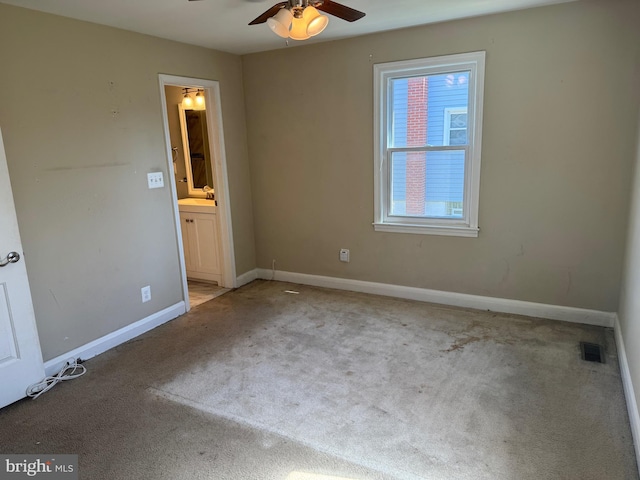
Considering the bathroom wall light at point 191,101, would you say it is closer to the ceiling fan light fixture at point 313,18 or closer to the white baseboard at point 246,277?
the white baseboard at point 246,277

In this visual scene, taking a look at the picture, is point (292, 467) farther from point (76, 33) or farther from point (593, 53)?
point (593, 53)

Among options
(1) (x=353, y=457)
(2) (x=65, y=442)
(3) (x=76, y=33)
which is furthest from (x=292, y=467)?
(3) (x=76, y=33)

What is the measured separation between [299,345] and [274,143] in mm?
2158

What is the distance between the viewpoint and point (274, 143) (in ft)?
14.3

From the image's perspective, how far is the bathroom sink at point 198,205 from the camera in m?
4.41

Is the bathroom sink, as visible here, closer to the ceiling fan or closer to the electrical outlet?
the electrical outlet

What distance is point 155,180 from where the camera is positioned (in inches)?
137

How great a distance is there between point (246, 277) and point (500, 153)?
9.20 ft

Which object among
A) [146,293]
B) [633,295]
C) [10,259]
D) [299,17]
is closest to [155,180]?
[146,293]

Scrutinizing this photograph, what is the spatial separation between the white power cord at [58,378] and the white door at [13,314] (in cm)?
5

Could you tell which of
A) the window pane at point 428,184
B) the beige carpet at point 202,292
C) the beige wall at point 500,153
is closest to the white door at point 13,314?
the beige carpet at point 202,292

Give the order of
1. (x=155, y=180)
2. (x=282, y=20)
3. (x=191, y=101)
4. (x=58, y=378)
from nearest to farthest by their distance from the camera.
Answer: (x=282, y=20) → (x=58, y=378) → (x=155, y=180) → (x=191, y=101)

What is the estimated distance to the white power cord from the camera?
8.61ft

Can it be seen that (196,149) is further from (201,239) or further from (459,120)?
(459,120)
